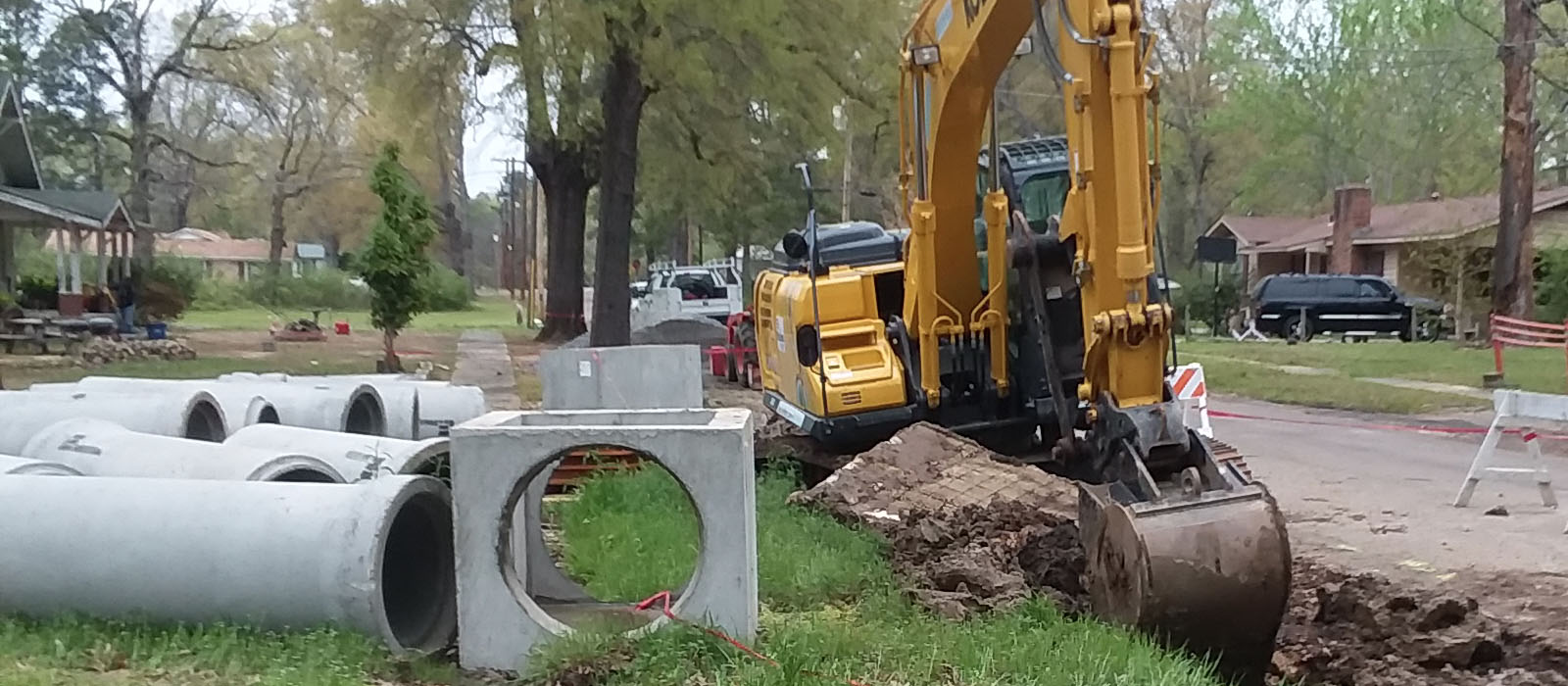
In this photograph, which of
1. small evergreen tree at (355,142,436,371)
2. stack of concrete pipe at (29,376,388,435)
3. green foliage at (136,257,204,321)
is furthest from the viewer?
green foliage at (136,257,204,321)

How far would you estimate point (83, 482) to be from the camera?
6609 mm

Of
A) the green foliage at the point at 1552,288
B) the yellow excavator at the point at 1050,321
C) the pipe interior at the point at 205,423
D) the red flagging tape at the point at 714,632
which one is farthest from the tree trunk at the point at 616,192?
the green foliage at the point at 1552,288

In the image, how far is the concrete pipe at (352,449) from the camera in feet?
26.3

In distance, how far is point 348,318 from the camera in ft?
163

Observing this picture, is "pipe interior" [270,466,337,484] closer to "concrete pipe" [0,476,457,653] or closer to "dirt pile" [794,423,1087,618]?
"concrete pipe" [0,476,457,653]

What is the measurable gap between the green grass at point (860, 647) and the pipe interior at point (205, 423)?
3.64 m

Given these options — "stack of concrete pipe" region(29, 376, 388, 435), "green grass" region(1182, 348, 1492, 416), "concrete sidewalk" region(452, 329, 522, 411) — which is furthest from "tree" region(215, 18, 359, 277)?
"stack of concrete pipe" region(29, 376, 388, 435)

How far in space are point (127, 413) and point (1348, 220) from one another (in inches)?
1614

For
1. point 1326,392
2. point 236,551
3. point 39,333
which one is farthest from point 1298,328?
point 236,551

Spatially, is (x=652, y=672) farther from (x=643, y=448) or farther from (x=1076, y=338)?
(x=1076, y=338)

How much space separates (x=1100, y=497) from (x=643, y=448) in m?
2.13

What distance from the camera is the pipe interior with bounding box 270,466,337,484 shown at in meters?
7.91

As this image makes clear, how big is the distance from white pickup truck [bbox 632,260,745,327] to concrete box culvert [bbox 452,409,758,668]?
90.5 ft

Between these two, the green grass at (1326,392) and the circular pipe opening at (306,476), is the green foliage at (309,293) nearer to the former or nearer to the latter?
the green grass at (1326,392)
